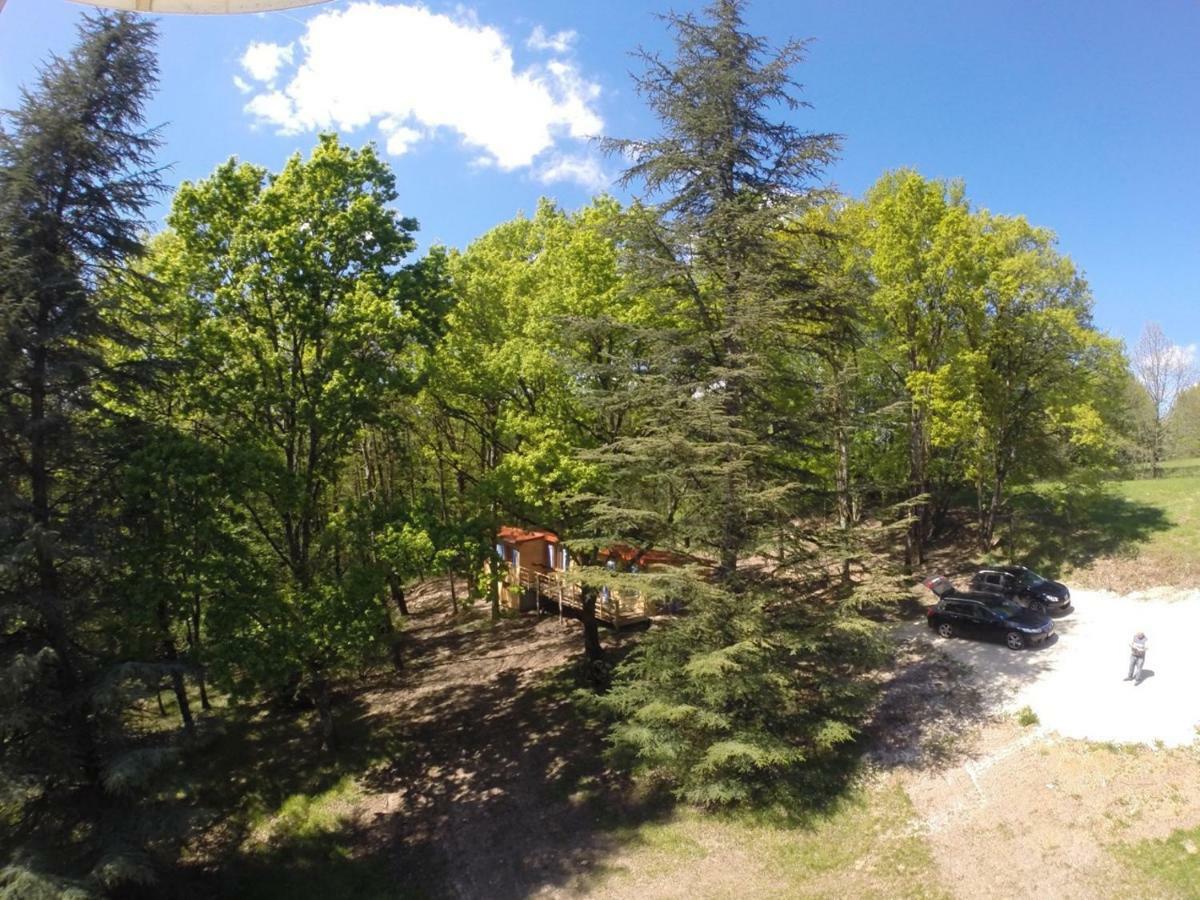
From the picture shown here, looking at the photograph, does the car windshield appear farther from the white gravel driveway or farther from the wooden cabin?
the wooden cabin

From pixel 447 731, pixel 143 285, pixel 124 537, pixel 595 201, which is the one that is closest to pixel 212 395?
pixel 143 285

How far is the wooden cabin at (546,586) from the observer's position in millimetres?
19641

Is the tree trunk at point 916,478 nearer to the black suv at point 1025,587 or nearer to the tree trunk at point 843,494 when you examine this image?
the black suv at point 1025,587

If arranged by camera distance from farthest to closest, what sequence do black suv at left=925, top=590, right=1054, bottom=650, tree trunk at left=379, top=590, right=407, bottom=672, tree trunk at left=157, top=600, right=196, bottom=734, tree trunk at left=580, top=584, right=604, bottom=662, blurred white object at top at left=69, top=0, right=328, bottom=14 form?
tree trunk at left=580, top=584, right=604, bottom=662 → black suv at left=925, top=590, right=1054, bottom=650 → tree trunk at left=379, top=590, right=407, bottom=672 → tree trunk at left=157, top=600, right=196, bottom=734 → blurred white object at top at left=69, top=0, right=328, bottom=14

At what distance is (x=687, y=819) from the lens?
40.1ft

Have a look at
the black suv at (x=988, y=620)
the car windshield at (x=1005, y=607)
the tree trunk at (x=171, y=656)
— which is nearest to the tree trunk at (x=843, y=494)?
the black suv at (x=988, y=620)

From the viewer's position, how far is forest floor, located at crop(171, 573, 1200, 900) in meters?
10.1

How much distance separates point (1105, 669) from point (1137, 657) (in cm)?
114

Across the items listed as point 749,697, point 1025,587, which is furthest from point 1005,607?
point 749,697

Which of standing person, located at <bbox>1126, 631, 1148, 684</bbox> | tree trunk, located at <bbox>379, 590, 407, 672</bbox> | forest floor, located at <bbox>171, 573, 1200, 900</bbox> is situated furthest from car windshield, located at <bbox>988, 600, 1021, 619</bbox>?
tree trunk, located at <bbox>379, 590, 407, 672</bbox>

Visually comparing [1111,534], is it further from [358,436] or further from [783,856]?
[358,436]

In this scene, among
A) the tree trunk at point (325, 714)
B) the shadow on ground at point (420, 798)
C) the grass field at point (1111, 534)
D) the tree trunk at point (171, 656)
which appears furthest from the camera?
the grass field at point (1111, 534)

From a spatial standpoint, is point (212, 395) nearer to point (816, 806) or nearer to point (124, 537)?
point (124, 537)

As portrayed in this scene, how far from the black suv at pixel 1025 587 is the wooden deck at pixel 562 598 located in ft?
33.0
